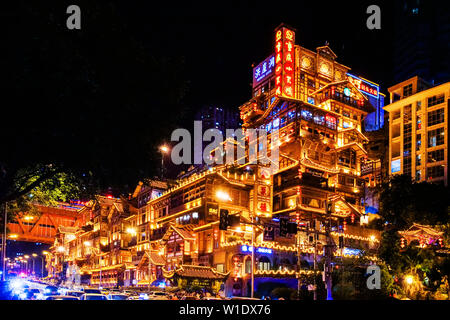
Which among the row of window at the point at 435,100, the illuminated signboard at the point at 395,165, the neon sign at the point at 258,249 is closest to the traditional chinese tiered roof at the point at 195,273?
the neon sign at the point at 258,249

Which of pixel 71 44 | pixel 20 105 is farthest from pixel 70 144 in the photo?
pixel 71 44

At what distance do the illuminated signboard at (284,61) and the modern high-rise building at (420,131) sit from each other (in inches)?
912

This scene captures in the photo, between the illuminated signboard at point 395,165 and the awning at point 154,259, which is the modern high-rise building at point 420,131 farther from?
the awning at point 154,259

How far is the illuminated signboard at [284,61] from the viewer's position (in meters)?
73.4

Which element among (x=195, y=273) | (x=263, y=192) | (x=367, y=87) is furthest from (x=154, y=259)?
(x=367, y=87)

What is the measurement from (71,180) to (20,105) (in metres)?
7.85

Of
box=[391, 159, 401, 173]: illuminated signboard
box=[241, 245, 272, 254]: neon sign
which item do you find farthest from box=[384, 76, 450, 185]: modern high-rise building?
box=[241, 245, 272, 254]: neon sign

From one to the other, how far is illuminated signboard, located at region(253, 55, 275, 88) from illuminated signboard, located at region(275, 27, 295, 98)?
24.3ft

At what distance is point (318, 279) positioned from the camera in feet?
127

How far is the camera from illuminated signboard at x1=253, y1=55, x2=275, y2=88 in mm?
82938

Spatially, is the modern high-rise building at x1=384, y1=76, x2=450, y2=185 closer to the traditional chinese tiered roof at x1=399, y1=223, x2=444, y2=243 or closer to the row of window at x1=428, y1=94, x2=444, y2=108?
the row of window at x1=428, y1=94, x2=444, y2=108
